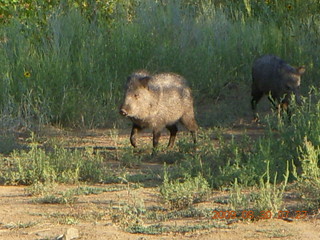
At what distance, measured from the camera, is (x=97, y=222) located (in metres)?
5.02

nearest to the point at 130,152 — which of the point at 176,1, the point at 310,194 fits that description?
the point at 310,194

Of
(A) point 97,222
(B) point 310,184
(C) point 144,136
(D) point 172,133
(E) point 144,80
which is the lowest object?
(C) point 144,136

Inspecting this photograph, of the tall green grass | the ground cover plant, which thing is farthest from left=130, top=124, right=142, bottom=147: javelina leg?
the tall green grass

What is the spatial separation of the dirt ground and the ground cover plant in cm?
4

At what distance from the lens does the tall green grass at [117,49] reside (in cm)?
922

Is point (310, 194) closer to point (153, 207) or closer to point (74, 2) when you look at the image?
point (153, 207)

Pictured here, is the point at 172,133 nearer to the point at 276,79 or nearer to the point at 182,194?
the point at 276,79

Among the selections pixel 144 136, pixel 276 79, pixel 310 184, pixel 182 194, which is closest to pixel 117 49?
pixel 144 136

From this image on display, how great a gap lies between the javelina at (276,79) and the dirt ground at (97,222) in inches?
156

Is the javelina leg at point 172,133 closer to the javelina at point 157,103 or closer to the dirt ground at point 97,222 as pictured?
the javelina at point 157,103

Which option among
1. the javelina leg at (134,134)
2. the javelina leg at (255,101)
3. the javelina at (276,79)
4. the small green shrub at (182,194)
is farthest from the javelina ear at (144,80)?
the javelina leg at (255,101)

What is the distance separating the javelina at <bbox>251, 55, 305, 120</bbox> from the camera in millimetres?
9430

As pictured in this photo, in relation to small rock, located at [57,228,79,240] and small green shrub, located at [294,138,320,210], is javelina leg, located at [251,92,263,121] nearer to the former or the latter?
small green shrub, located at [294,138,320,210]

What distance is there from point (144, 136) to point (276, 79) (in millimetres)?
1909
